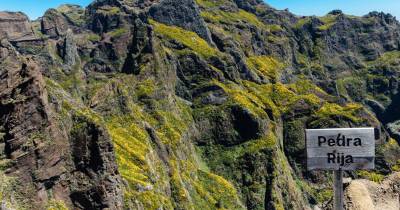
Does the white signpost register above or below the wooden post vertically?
above

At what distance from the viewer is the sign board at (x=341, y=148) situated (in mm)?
15359

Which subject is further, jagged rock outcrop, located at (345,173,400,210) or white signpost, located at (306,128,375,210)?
jagged rock outcrop, located at (345,173,400,210)

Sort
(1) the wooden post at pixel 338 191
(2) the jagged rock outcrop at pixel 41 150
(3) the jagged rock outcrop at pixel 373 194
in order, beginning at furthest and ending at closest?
1. (2) the jagged rock outcrop at pixel 41 150
2. (3) the jagged rock outcrop at pixel 373 194
3. (1) the wooden post at pixel 338 191

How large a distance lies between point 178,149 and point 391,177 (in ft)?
558

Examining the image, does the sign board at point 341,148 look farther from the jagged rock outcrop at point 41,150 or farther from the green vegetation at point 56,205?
the green vegetation at point 56,205

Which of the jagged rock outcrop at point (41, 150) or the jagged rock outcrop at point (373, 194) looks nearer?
the jagged rock outcrop at point (373, 194)

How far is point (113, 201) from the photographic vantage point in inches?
4336

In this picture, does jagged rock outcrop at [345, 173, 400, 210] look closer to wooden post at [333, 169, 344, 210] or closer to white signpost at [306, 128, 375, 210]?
wooden post at [333, 169, 344, 210]

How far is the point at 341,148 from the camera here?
15.5 m

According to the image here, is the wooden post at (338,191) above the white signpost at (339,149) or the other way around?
the other way around

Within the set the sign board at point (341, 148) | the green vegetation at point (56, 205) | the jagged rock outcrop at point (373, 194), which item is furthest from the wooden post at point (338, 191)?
the green vegetation at point (56, 205)

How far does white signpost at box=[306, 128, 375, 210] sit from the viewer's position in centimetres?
1536

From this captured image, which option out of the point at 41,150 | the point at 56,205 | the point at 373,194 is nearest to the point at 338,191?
the point at 373,194

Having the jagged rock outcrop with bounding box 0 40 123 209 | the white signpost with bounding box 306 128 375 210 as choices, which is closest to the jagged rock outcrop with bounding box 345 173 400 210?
the white signpost with bounding box 306 128 375 210
